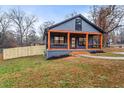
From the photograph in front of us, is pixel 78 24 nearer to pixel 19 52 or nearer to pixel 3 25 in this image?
pixel 19 52

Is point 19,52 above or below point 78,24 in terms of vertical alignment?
below

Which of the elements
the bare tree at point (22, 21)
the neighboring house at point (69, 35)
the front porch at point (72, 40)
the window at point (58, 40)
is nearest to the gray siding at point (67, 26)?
the neighboring house at point (69, 35)

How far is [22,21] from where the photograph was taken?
32.4 m

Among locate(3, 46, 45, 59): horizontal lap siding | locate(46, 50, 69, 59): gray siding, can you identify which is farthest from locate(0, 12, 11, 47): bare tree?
locate(46, 50, 69, 59): gray siding

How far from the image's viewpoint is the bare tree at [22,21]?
29.7m

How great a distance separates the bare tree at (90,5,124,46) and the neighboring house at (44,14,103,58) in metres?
7.99

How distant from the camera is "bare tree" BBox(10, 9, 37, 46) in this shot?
97.4 ft

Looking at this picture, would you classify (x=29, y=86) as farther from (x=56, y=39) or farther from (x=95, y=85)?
(x=56, y=39)

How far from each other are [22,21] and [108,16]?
584 inches

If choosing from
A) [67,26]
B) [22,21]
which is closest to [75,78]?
[67,26]

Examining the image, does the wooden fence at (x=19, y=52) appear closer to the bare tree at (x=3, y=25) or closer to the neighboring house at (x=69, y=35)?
the neighboring house at (x=69, y=35)

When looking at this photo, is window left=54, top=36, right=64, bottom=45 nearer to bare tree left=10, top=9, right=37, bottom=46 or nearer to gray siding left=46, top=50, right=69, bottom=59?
gray siding left=46, top=50, right=69, bottom=59
